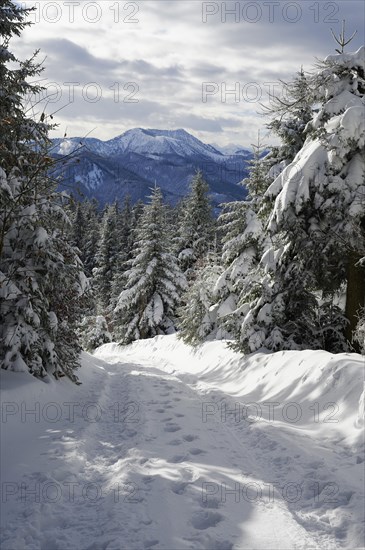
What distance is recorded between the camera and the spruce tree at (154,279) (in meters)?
30.0

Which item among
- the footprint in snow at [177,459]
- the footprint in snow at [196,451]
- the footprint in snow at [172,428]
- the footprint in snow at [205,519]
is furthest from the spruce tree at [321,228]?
the footprint in snow at [205,519]

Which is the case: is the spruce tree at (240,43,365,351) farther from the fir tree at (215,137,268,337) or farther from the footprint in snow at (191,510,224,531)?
the footprint in snow at (191,510,224,531)

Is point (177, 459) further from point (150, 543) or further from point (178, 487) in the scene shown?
point (150, 543)

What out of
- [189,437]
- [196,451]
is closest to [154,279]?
[189,437]

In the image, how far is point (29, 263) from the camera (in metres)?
9.35

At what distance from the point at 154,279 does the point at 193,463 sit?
81.3ft

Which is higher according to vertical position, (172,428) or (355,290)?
(355,290)

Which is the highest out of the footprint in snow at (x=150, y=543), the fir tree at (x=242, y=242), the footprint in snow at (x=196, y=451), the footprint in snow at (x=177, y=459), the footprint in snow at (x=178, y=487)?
the fir tree at (x=242, y=242)

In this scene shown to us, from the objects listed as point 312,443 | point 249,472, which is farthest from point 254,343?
point 249,472

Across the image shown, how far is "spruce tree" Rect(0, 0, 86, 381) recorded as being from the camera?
8.63m

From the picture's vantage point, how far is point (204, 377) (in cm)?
1321

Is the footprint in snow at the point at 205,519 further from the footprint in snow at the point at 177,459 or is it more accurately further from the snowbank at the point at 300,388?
the snowbank at the point at 300,388

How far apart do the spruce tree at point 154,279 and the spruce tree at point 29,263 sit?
19.1 m

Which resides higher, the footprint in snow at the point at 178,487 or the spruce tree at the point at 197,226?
the spruce tree at the point at 197,226
